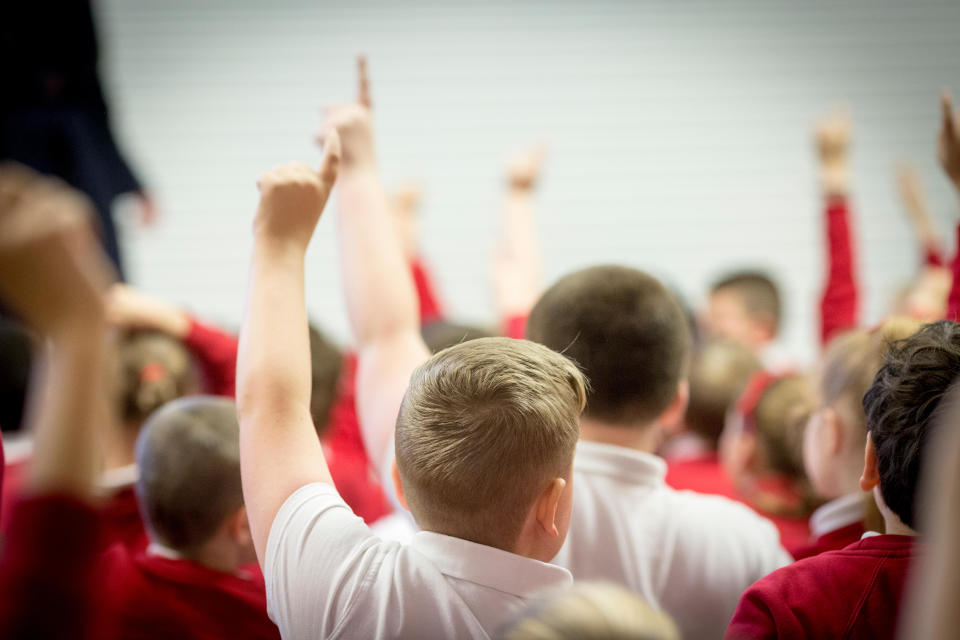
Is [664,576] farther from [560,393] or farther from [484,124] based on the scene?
[484,124]

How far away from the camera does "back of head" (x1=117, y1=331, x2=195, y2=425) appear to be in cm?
177

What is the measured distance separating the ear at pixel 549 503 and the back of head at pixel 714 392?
1.48m

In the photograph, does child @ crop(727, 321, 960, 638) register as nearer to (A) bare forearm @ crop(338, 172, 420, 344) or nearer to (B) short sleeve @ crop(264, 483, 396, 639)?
(B) short sleeve @ crop(264, 483, 396, 639)

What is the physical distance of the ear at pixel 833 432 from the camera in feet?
4.23

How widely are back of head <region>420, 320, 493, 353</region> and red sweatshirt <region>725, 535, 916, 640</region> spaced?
1.01m

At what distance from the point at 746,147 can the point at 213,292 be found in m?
3.19

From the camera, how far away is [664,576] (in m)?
1.17

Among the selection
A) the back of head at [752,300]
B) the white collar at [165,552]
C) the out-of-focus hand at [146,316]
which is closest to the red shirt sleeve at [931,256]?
the back of head at [752,300]

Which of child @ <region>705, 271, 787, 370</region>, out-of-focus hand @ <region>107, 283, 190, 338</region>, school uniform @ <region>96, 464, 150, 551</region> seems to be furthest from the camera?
child @ <region>705, 271, 787, 370</region>

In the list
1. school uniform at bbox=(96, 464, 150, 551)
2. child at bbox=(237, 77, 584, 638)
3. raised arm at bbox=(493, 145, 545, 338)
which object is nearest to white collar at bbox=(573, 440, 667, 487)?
child at bbox=(237, 77, 584, 638)

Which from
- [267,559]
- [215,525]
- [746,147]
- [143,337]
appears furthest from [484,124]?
[267,559]

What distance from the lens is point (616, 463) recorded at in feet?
3.94

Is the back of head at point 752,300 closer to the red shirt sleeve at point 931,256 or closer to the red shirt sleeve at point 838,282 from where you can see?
the red shirt sleeve at point 931,256

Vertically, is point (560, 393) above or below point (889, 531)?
above
